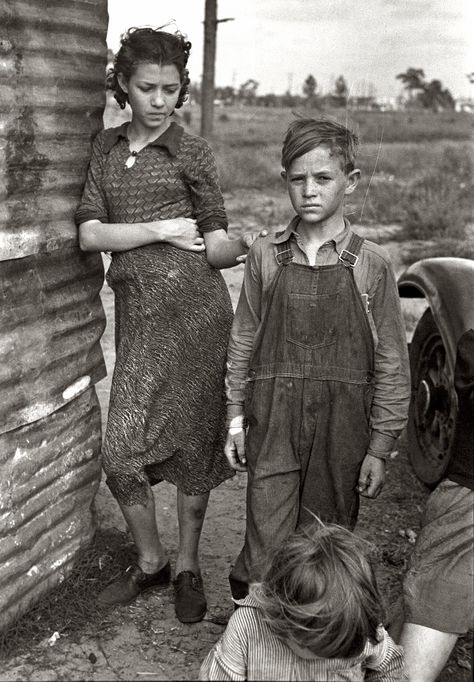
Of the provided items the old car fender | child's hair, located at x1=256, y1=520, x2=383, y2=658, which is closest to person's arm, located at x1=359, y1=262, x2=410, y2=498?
child's hair, located at x1=256, y1=520, x2=383, y2=658

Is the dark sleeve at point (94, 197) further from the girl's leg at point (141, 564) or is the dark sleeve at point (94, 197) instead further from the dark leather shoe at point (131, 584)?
the dark leather shoe at point (131, 584)

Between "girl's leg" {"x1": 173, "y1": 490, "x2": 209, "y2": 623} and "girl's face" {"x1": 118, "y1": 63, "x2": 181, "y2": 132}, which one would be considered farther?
"girl's leg" {"x1": 173, "y1": 490, "x2": 209, "y2": 623}

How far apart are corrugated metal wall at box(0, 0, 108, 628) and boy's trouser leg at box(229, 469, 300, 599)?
862 millimetres

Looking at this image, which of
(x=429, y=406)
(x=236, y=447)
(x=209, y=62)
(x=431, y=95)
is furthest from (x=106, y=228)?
(x=431, y=95)

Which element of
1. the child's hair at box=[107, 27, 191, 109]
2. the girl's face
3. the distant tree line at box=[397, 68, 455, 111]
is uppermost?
the child's hair at box=[107, 27, 191, 109]

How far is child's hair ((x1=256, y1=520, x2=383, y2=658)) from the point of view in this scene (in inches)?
90.8

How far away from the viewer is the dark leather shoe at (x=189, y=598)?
3.46 metres

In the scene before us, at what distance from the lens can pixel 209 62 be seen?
46.2 feet

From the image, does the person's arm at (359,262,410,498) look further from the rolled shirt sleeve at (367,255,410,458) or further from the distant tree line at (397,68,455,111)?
the distant tree line at (397,68,455,111)

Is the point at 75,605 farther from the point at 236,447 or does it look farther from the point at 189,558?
the point at 236,447

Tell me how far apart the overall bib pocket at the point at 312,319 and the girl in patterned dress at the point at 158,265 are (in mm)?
368

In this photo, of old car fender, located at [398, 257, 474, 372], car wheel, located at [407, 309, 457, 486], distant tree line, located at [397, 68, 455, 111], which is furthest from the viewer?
distant tree line, located at [397, 68, 455, 111]

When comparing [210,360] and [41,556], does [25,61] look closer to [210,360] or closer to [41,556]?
[210,360]

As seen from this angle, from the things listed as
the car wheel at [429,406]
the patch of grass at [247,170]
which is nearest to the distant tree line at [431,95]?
the patch of grass at [247,170]
